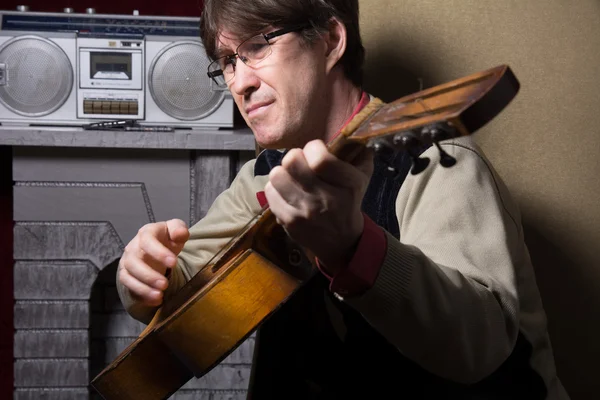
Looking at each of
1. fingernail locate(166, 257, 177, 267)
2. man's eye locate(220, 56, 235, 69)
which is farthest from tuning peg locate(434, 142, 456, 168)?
man's eye locate(220, 56, 235, 69)

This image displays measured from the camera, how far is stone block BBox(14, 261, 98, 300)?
2.15 metres

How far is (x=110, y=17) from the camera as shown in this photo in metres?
2.24

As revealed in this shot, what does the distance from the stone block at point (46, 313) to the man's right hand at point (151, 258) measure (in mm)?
1071

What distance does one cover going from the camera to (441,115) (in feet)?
2.23

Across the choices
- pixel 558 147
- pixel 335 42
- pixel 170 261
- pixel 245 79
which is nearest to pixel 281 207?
pixel 170 261

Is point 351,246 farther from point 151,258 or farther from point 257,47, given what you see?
point 257,47

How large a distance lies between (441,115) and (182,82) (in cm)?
164

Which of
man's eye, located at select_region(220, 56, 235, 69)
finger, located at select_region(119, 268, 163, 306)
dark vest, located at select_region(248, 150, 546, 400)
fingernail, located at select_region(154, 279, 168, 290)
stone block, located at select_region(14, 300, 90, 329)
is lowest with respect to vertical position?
stone block, located at select_region(14, 300, 90, 329)

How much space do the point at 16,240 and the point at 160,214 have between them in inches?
15.5

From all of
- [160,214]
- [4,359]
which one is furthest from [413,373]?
[4,359]

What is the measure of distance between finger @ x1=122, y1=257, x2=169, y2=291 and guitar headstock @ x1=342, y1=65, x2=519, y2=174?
49 cm

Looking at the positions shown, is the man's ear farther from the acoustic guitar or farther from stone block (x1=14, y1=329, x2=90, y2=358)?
stone block (x1=14, y1=329, x2=90, y2=358)

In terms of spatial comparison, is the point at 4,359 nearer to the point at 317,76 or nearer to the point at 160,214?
the point at 160,214

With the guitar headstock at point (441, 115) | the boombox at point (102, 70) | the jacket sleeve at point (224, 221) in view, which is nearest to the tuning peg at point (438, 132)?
the guitar headstock at point (441, 115)
